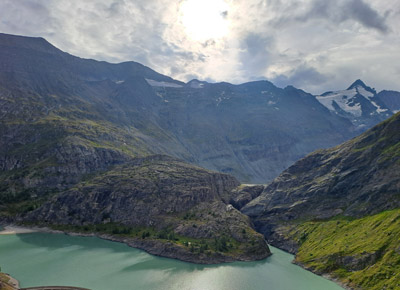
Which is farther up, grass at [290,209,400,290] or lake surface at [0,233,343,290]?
grass at [290,209,400,290]

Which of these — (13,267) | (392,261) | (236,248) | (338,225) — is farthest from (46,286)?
(338,225)

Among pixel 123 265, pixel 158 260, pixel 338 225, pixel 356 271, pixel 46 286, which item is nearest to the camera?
pixel 46 286

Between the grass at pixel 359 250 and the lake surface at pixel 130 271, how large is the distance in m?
8.75

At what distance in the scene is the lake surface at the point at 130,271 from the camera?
135 m

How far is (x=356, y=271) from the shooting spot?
139125 millimetres

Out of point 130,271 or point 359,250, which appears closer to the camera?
point 359,250

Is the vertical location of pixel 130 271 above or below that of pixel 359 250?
below

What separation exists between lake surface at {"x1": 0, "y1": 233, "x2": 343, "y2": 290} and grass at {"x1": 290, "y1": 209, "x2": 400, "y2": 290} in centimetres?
875

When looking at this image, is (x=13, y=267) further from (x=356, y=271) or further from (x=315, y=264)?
(x=356, y=271)

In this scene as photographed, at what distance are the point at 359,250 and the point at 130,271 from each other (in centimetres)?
10523

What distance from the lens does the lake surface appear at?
443ft

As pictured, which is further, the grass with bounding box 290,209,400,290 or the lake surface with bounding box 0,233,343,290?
the lake surface with bounding box 0,233,343,290

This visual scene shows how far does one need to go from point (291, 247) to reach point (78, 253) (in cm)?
12361

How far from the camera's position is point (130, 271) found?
150 meters
